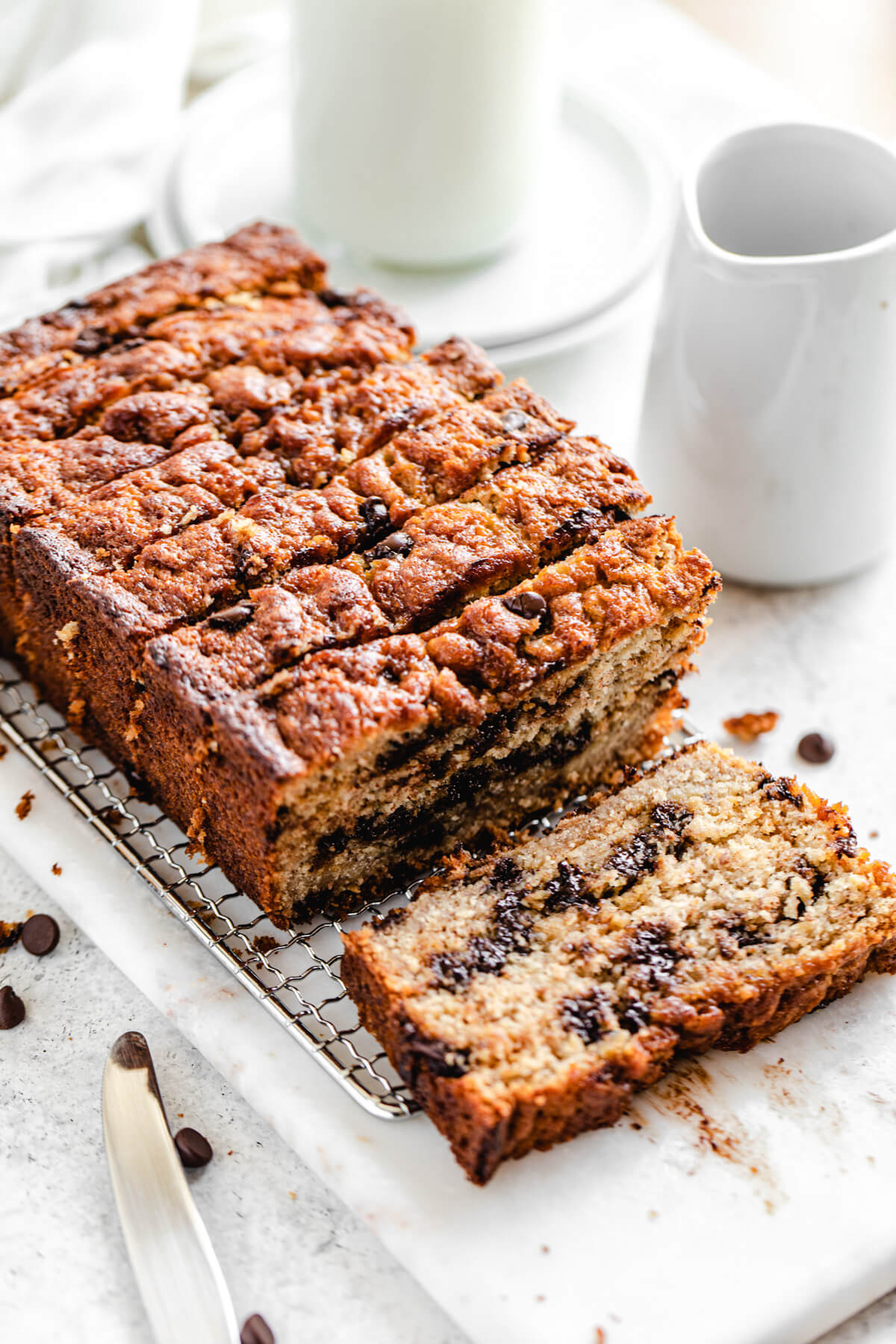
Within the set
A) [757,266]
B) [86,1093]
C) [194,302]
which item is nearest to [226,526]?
[194,302]

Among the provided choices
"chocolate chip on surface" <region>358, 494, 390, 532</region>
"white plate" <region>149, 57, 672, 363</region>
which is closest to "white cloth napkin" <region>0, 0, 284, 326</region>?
"white plate" <region>149, 57, 672, 363</region>

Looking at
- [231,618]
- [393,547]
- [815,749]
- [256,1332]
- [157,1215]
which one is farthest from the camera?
[815,749]

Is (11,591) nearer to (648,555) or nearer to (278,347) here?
(278,347)

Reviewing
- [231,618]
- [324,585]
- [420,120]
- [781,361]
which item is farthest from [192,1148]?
[420,120]

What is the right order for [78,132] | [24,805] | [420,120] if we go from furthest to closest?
[78,132] → [420,120] → [24,805]

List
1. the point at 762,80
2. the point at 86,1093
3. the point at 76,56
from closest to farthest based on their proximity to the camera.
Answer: the point at 86,1093 < the point at 76,56 < the point at 762,80

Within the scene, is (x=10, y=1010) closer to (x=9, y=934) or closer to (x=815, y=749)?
(x=9, y=934)
